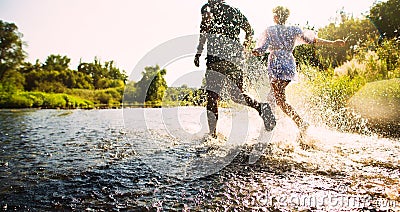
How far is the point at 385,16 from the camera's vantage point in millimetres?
26578

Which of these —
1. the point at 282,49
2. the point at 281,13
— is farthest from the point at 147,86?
the point at 282,49

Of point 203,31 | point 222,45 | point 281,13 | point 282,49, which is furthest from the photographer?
point 203,31

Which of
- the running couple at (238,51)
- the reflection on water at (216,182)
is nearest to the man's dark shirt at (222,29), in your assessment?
the running couple at (238,51)

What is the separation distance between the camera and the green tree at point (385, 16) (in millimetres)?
25322

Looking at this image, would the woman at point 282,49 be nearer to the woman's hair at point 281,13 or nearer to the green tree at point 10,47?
the woman's hair at point 281,13

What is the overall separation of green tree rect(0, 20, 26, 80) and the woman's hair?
166 ft

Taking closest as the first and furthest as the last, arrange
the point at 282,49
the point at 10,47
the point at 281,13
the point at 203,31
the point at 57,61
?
the point at 282,49
the point at 281,13
the point at 203,31
the point at 10,47
the point at 57,61

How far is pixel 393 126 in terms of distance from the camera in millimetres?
5582

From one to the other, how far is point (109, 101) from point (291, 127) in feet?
151

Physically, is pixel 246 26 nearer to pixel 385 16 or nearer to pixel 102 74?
pixel 385 16

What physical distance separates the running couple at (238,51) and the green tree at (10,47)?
49.9 metres

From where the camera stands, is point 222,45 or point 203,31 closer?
point 222,45

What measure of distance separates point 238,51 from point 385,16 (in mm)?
28597

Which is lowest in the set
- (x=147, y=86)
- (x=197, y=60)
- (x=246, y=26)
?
(x=197, y=60)
